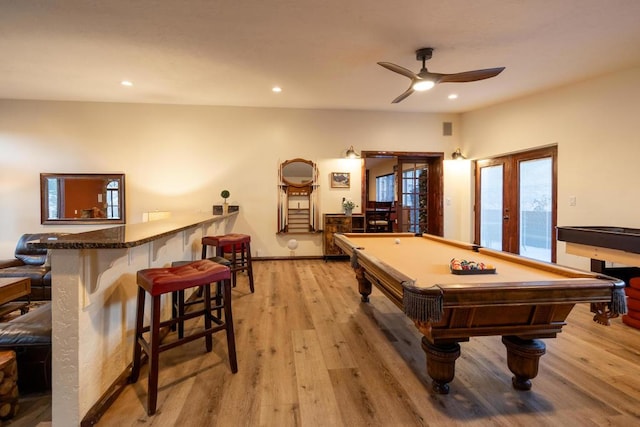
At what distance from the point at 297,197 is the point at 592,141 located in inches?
180

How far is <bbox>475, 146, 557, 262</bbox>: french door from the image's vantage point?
4641mm

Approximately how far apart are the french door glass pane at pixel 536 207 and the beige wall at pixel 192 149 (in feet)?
5.31

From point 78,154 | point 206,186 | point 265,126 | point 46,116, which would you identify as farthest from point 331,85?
point 46,116

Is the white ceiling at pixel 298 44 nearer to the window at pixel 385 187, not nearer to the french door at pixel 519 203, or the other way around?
the french door at pixel 519 203

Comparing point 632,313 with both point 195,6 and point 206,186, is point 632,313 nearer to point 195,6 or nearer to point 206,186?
point 195,6

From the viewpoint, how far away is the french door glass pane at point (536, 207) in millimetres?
4664

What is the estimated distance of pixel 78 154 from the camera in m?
5.30

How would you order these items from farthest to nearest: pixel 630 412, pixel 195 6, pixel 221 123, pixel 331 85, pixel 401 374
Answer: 1. pixel 221 123
2. pixel 331 85
3. pixel 195 6
4. pixel 401 374
5. pixel 630 412

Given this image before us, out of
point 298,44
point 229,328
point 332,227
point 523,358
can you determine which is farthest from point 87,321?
point 332,227

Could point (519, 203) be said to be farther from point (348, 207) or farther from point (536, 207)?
point (348, 207)

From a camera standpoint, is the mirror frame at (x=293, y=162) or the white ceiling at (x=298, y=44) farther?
the mirror frame at (x=293, y=162)

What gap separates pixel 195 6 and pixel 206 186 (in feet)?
11.2

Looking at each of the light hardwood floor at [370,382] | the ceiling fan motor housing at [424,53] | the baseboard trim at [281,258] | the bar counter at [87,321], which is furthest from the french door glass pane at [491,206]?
the bar counter at [87,321]

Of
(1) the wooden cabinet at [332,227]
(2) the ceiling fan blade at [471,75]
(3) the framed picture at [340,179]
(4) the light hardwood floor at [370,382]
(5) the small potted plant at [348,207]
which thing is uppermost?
(2) the ceiling fan blade at [471,75]
